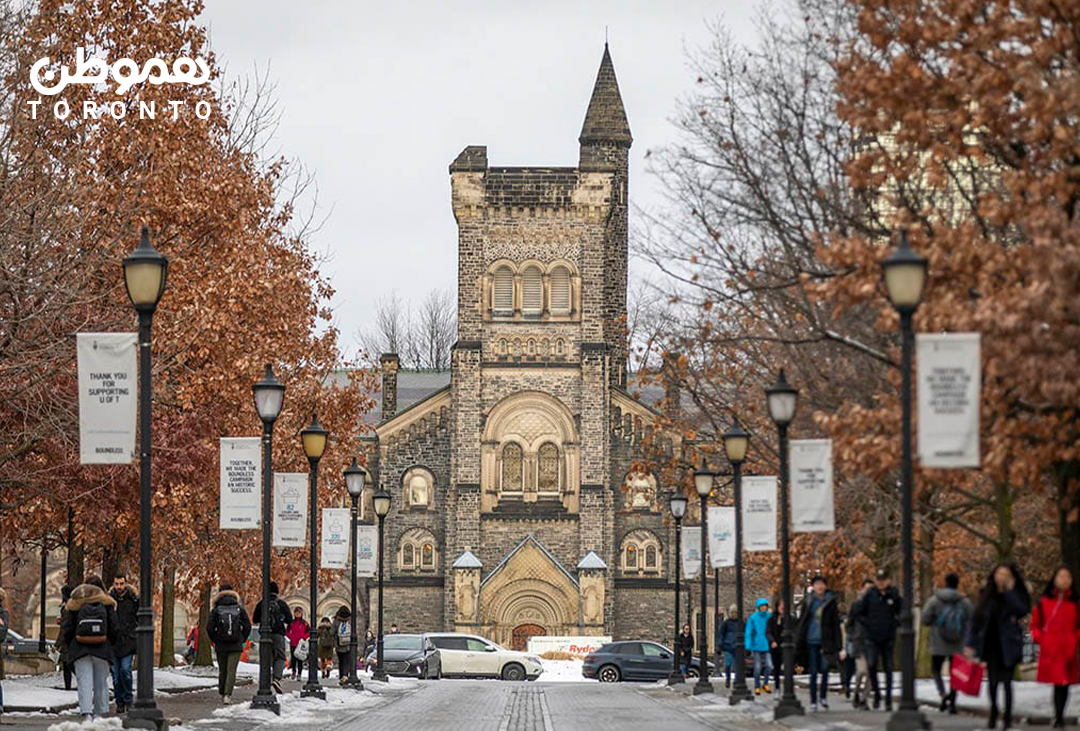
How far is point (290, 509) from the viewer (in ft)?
93.7

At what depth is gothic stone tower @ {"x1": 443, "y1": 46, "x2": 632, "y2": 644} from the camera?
75.4m

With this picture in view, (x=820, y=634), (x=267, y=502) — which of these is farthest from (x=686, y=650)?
(x=267, y=502)

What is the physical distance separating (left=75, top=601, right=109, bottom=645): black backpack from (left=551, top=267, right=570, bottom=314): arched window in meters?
56.6

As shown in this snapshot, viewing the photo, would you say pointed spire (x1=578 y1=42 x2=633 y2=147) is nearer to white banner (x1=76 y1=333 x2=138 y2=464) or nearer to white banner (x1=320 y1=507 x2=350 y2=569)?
white banner (x1=320 y1=507 x2=350 y2=569)

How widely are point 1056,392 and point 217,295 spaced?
18691 millimetres

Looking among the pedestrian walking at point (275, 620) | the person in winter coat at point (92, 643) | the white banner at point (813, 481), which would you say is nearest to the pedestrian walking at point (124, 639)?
the person in winter coat at point (92, 643)

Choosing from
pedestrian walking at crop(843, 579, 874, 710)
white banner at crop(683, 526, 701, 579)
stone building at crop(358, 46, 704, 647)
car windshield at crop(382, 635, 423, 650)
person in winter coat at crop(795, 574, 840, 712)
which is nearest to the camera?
pedestrian walking at crop(843, 579, 874, 710)

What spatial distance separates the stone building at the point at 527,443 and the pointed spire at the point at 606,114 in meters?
5.44

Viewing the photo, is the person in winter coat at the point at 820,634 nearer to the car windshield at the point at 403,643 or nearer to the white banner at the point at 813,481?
the white banner at the point at 813,481

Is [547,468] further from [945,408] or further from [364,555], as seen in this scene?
[945,408]

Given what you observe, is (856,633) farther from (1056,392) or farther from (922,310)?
(1056,392)

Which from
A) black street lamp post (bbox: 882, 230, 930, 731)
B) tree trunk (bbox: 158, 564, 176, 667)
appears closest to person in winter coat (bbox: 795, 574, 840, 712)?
black street lamp post (bbox: 882, 230, 930, 731)

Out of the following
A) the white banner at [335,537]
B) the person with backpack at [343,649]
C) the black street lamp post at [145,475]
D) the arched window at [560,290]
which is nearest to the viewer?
the black street lamp post at [145,475]

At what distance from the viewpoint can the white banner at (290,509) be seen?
1118 inches
